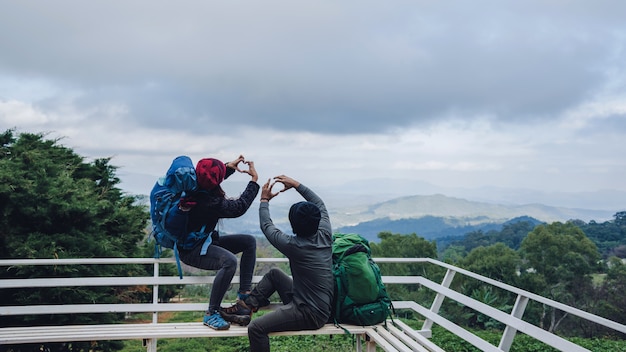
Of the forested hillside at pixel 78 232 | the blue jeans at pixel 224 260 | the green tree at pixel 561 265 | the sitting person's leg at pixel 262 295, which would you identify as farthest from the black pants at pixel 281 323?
the green tree at pixel 561 265

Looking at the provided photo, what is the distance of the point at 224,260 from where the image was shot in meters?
4.19

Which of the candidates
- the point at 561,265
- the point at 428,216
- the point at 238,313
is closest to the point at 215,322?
the point at 238,313

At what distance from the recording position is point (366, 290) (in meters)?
4.00

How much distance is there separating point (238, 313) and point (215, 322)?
0.74ft

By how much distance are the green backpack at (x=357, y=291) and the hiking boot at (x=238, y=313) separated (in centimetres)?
72

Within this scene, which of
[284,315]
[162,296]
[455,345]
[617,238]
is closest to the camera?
[284,315]

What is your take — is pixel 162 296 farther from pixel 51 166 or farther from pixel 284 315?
pixel 284 315

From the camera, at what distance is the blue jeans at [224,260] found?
13.6 ft

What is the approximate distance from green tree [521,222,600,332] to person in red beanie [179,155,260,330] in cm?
2791

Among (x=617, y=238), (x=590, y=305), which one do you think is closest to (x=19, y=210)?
(x=590, y=305)

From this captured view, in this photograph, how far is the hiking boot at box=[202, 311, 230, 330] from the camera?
13.0ft

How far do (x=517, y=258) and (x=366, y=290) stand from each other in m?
28.0

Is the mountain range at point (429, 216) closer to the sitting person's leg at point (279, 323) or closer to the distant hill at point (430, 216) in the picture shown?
the distant hill at point (430, 216)

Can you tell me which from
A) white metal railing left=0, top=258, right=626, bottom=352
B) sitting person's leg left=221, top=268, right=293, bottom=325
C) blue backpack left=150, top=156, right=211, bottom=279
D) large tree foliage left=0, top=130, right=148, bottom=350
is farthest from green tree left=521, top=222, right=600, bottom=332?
blue backpack left=150, top=156, right=211, bottom=279
